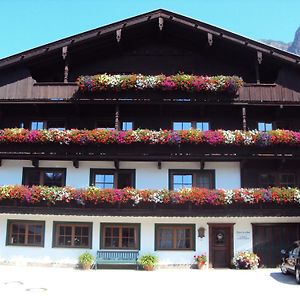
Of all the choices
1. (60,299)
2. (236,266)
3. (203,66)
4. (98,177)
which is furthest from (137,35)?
(60,299)

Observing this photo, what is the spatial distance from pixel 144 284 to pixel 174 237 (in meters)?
6.27

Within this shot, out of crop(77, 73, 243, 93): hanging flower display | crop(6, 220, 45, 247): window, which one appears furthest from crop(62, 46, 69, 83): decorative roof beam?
crop(6, 220, 45, 247): window

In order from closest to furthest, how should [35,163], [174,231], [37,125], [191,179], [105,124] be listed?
[174,231] < [35,163] < [191,179] < [105,124] < [37,125]

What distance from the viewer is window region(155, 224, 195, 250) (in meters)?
22.2

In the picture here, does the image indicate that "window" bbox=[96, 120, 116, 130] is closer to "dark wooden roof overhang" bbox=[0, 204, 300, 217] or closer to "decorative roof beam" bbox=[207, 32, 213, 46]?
"dark wooden roof overhang" bbox=[0, 204, 300, 217]

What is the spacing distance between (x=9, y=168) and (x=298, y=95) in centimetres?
1514

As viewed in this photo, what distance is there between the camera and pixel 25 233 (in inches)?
890

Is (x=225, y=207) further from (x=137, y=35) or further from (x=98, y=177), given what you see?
(x=137, y=35)

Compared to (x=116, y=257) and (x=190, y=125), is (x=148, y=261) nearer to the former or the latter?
(x=116, y=257)

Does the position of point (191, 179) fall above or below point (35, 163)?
below

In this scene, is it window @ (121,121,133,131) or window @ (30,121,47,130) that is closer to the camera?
window @ (121,121,133,131)

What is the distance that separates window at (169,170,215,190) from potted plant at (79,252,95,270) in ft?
17.2

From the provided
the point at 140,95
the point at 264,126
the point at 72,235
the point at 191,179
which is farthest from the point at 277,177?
the point at 72,235

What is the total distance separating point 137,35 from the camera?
2522 cm
